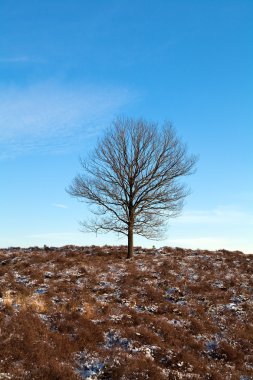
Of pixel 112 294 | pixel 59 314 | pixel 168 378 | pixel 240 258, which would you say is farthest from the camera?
pixel 240 258

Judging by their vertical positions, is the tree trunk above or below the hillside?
above

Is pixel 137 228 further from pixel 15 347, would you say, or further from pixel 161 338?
pixel 15 347

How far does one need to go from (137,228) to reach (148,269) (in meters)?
5.78

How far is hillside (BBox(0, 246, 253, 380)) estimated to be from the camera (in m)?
11.4

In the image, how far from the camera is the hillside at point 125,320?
37.3ft

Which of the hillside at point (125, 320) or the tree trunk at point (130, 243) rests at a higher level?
the tree trunk at point (130, 243)

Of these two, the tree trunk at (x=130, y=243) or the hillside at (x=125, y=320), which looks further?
the tree trunk at (x=130, y=243)

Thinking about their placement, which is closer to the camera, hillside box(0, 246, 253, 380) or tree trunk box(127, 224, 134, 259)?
hillside box(0, 246, 253, 380)

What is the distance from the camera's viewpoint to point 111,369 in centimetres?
1112

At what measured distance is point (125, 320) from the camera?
1477 cm

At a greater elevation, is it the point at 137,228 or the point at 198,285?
the point at 137,228

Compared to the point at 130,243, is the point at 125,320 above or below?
below

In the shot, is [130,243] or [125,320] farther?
[130,243]

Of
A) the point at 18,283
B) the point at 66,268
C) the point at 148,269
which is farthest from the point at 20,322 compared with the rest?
the point at 148,269
